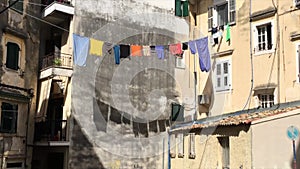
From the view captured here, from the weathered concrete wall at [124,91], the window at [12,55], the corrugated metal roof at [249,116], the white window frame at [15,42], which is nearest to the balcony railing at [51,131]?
the weathered concrete wall at [124,91]

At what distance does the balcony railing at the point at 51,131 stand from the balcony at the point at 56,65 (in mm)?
2243

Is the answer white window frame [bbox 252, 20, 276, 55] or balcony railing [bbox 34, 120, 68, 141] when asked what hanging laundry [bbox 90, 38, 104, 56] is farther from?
white window frame [bbox 252, 20, 276, 55]

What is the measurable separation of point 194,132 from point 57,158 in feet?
23.9

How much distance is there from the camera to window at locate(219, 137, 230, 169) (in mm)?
14995

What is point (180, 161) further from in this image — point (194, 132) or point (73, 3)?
point (73, 3)

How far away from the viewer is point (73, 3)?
18453 millimetres

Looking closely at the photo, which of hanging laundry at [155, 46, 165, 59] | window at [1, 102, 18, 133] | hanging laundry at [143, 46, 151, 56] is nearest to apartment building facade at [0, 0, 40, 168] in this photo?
window at [1, 102, 18, 133]

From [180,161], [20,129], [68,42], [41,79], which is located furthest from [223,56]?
[20,129]

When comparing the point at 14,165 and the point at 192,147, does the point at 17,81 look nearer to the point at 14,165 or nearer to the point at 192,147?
the point at 14,165

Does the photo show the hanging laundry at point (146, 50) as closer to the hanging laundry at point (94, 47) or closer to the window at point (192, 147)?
the hanging laundry at point (94, 47)

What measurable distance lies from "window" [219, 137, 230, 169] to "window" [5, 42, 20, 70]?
31.8 ft

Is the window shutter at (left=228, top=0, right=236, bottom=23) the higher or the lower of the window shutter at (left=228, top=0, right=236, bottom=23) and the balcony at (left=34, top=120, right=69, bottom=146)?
the higher

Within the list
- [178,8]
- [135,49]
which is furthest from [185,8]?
[135,49]

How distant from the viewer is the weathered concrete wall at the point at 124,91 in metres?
18.1
